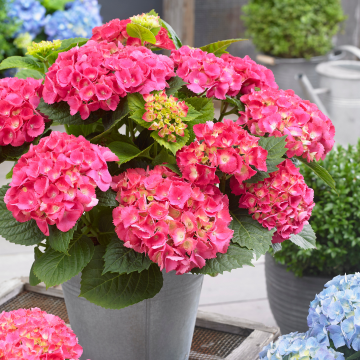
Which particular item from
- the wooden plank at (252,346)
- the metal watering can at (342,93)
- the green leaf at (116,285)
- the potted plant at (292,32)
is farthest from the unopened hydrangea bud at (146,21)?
the potted plant at (292,32)

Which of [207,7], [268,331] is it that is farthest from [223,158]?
[207,7]

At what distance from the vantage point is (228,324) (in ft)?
3.29

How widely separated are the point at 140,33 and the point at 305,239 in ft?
1.38

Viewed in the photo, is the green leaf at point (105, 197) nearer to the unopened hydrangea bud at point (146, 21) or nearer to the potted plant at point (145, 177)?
the potted plant at point (145, 177)

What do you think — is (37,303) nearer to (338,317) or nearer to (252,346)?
(252,346)

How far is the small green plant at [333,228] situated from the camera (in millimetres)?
1253

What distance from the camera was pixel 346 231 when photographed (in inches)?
49.5

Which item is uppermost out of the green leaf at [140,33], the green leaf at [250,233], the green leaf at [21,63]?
the green leaf at [140,33]

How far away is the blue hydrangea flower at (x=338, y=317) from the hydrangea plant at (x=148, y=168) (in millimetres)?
109

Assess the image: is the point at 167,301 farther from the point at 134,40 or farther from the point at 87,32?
the point at 87,32

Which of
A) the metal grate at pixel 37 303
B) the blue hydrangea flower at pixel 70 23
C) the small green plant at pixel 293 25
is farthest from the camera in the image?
the small green plant at pixel 293 25

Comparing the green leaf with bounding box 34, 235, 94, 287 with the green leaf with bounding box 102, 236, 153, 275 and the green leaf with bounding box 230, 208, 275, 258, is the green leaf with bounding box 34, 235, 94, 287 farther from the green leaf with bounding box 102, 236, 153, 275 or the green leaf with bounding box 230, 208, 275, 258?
the green leaf with bounding box 230, 208, 275, 258

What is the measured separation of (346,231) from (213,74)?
0.71 m

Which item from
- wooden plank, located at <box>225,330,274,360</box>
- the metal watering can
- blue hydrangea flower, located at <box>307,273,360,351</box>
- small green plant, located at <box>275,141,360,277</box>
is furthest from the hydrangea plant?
the metal watering can
